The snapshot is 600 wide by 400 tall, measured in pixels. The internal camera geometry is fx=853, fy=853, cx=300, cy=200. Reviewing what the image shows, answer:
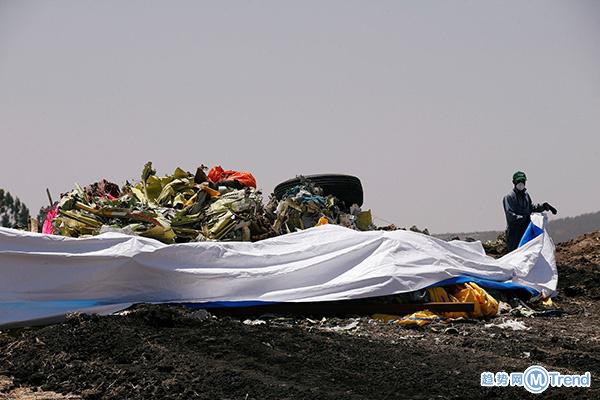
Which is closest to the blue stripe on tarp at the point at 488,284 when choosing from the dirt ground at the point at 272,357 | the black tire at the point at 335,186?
the dirt ground at the point at 272,357

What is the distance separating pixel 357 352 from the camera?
5168 millimetres

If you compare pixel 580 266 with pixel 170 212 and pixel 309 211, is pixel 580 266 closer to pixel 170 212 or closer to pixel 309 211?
pixel 309 211

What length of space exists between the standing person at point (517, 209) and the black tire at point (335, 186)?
1.88m

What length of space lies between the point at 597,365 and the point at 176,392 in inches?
97.5

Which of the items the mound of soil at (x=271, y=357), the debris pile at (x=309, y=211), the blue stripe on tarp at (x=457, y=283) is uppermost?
the debris pile at (x=309, y=211)

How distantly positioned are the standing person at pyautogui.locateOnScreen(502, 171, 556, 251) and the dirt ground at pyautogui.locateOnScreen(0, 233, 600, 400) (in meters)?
3.54

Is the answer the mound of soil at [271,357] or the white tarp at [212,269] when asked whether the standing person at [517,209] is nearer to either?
the white tarp at [212,269]

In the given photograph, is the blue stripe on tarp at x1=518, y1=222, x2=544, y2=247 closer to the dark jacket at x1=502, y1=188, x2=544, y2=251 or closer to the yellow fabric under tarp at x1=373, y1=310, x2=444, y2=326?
the dark jacket at x1=502, y1=188, x2=544, y2=251

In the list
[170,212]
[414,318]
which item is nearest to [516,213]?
[414,318]

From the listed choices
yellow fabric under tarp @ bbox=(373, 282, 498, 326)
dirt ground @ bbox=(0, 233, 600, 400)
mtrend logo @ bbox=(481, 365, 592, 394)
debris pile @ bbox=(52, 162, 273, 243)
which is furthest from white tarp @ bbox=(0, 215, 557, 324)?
mtrend logo @ bbox=(481, 365, 592, 394)

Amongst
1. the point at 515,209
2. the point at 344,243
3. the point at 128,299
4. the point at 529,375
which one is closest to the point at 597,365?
the point at 529,375

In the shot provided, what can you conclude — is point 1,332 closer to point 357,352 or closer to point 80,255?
point 80,255

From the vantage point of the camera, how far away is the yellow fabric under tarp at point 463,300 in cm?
706

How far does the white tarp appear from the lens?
6.54 meters
